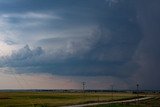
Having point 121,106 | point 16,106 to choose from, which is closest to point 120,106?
point 121,106

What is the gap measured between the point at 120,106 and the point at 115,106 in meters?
2.44

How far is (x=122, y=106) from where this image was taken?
8194cm

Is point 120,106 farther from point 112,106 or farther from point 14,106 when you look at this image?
point 14,106

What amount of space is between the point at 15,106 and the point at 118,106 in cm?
2343

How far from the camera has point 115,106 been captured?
263 feet

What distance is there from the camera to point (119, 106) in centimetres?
8200

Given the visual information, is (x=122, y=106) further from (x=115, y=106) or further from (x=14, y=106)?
(x=14, y=106)

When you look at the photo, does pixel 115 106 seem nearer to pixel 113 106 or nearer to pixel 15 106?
pixel 113 106

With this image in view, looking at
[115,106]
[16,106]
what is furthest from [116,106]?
[16,106]

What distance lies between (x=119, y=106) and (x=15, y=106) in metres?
23.8

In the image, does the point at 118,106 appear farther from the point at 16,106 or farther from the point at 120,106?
the point at 16,106

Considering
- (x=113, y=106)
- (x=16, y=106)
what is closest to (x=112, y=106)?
(x=113, y=106)

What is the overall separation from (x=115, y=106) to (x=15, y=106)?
22475 mm

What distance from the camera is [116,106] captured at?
264ft
